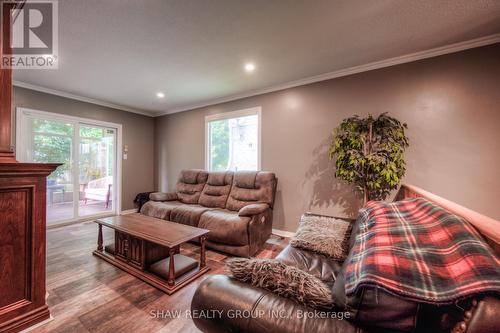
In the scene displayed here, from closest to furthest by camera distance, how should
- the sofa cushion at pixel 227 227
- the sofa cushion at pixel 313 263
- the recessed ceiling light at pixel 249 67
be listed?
1. the sofa cushion at pixel 313 263
2. the sofa cushion at pixel 227 227
3. the recessed ceiling light at pixel 249 67

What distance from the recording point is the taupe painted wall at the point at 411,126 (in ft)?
7.06

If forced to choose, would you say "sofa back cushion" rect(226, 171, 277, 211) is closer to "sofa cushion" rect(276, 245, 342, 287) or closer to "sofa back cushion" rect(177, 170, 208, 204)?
"sofa back cushion" rect(177, 170, 208, 204)

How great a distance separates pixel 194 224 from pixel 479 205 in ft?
11.1

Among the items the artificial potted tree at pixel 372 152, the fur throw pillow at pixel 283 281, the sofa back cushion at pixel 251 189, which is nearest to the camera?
the fur throw pillow at pixel 283 281

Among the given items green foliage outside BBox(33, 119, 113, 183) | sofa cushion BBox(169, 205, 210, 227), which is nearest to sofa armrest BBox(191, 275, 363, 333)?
sofa cushion BBox(169, 205, 210, 227)

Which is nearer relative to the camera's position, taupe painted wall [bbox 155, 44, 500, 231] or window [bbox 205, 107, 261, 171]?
taupe painted wall [bbox 155, 44, 500, 231]

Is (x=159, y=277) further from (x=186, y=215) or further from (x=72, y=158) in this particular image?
(x=72, y=158)

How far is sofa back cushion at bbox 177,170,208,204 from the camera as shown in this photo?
12.3ft

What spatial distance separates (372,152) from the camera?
241cm

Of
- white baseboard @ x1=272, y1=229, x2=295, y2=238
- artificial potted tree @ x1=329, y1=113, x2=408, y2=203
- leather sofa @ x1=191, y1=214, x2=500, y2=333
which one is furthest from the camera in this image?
white baseboard @ x1=272, y1=229, x2=295, y2=238

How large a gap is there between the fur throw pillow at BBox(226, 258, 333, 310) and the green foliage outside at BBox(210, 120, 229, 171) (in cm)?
320

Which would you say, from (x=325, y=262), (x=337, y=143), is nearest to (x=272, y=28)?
(x=337, y=143)

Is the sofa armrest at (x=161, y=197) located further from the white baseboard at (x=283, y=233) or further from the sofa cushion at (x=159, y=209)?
the white baseboard at (x=283, y=233)

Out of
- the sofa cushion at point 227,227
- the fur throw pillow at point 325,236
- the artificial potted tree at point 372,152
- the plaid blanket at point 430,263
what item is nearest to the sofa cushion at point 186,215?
the sofa cushion at point 227,227
